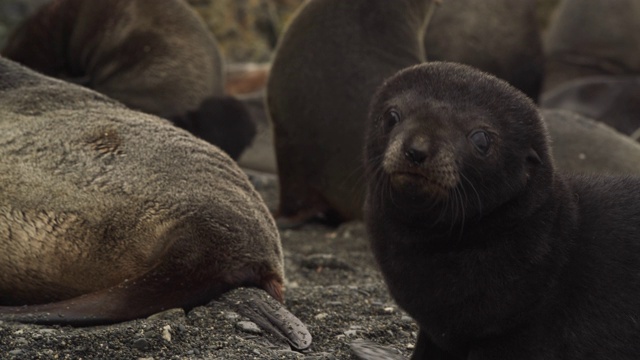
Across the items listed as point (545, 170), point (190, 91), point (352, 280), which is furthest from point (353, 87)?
point (545, 170)

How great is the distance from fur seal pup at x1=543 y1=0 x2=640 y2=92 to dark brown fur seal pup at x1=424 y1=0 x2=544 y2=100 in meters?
1.89

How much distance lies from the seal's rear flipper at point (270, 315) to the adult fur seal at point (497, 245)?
22.5 inches

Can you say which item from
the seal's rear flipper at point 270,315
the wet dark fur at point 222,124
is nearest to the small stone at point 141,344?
the seal's rear flipper at point 270,315

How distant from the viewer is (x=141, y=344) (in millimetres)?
4074

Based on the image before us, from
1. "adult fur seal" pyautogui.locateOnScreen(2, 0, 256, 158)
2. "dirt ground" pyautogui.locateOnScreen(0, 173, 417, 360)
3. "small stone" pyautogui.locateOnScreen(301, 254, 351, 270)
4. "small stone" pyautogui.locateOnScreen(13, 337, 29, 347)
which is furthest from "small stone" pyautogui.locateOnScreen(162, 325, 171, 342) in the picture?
"adult fur seal" pyautogui.locateOnScreen(2, 0, 256, 158)

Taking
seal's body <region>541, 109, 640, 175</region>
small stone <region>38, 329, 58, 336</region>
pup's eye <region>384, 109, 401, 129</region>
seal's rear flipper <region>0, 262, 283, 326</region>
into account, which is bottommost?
seal's body <region>541, 109, 640, 175</region>

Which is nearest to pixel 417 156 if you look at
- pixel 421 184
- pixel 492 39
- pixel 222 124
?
pixel 421 184

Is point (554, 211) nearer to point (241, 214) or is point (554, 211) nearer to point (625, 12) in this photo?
point (241, 214)

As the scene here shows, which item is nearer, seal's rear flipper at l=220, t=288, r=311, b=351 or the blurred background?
seal's rear flipper at l=220, t=288, r=311, b=351

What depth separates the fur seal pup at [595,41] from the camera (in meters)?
13.1

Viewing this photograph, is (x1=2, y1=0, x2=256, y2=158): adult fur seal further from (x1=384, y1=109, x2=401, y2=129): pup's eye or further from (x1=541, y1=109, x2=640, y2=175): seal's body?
(x1=384, y1=109, x2=401, y2=129): pup's eye

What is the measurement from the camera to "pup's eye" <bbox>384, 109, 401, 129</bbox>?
A: 12.8ft

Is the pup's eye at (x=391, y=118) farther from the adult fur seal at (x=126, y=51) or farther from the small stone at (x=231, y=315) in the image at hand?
the adult fur seal at (x=126, y=51)

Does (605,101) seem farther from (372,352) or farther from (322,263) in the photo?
(372,352)
